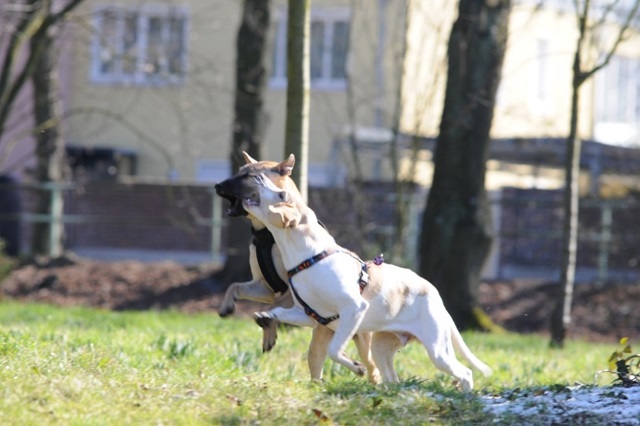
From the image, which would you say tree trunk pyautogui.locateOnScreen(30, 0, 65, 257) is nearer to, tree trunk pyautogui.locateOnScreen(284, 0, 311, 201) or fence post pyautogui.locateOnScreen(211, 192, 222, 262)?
fence post pyautogui.locateOnScreen(211, 192, 222, 262)

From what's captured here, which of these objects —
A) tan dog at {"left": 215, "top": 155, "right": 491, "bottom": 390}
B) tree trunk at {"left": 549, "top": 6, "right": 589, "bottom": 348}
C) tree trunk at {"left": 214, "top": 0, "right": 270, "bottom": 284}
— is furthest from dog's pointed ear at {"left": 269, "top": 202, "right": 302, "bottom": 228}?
tree trunk at {"left": 214, "top": 0, "right": 270, "bottom": 284}

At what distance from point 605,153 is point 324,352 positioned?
17984mm

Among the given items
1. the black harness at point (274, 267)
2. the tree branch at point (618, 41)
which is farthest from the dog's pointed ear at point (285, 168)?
the tree branch at point (618, 41)

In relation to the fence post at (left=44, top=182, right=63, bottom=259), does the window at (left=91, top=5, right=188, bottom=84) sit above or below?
above

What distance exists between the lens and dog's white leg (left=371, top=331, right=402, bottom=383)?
7885mm

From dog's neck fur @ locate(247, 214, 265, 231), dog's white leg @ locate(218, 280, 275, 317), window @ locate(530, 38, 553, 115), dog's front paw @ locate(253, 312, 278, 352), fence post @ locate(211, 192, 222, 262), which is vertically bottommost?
fence post @ locate(211, 192, 222, 262)

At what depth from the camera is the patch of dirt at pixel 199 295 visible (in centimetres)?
1880

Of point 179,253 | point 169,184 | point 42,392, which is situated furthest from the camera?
point 179,253

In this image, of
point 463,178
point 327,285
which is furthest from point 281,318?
point 463,178

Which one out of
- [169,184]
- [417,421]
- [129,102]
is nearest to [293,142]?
[417,421]

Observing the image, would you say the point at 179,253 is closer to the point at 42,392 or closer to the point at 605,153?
the point at 605,153

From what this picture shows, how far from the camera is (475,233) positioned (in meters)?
15.5

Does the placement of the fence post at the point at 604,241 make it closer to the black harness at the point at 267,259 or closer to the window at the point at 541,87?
the window at the point at 541,87

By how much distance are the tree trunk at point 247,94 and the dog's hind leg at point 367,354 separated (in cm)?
1123
